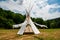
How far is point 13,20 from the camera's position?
70.2 ft

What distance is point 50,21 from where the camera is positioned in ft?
65.4

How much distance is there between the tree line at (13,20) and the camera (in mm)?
18188

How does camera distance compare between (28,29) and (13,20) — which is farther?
(13,20)

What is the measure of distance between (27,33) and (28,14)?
1.40 metres

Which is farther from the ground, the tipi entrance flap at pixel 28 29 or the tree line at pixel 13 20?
the tree line at pixel 13 20

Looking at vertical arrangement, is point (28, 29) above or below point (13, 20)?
below

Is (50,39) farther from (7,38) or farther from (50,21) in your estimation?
(50,21)

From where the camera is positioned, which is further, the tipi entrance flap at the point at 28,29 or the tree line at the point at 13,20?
the tree line at the point at 13,20

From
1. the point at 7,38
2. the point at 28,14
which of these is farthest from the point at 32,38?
the point at 28,14

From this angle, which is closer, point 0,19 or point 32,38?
point 32,38

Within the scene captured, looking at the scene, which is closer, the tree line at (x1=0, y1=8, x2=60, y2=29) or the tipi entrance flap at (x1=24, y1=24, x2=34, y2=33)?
the tipi entrance flap at (x1=24, y1=24, x2=34, y2=33)

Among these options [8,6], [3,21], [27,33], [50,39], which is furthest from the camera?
[8,6]

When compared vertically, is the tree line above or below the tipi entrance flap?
above

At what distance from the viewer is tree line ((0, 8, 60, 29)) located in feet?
59.7
